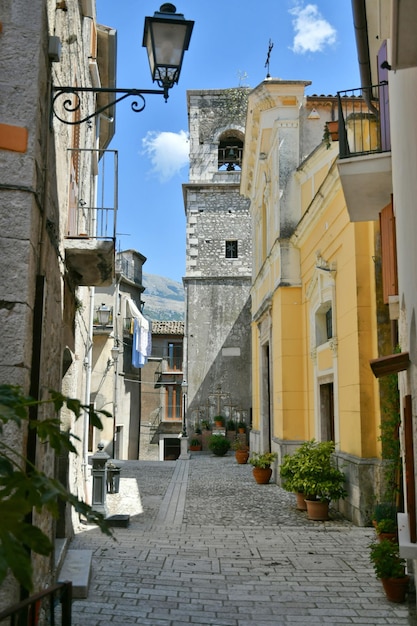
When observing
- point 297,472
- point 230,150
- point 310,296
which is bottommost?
point 297,472

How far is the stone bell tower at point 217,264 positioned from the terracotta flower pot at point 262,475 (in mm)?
10162

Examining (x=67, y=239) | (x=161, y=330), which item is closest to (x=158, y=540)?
(x=67, y=239)

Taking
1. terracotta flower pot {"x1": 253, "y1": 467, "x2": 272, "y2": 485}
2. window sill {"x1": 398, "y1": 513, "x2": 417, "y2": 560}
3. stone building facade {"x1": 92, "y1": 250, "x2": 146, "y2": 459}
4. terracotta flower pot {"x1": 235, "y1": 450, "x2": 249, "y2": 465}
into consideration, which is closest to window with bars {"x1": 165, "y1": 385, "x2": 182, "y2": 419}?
stone building facade {"x1": 92, "y1": 250, "x2": 146, "y2": 459}

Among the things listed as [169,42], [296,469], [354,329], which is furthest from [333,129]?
[169,42]

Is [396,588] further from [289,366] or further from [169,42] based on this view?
[289,366]

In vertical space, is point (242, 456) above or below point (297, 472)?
below

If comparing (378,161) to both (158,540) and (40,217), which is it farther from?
(158,540)

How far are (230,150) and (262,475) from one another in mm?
16996

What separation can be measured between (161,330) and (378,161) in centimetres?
2433

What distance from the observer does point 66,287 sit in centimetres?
645

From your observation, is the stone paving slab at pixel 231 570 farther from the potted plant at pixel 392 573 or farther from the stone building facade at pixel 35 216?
the stone building facade at pixel 35 216

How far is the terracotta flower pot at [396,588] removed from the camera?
538cm

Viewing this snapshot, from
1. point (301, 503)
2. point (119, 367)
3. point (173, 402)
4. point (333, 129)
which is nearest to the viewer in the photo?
point (301, 503)

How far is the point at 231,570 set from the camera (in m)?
6.44
